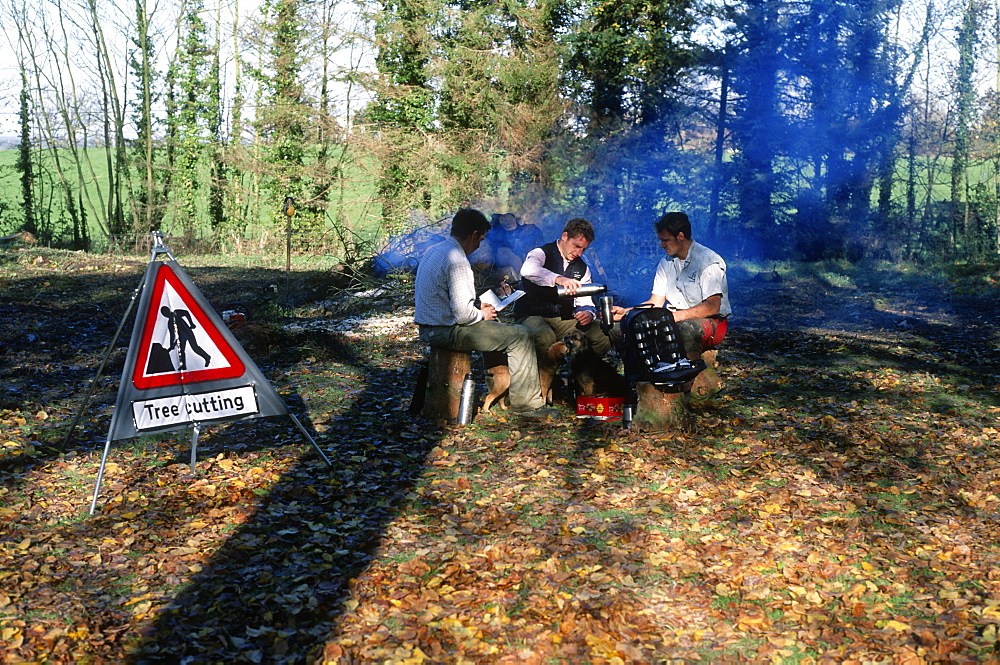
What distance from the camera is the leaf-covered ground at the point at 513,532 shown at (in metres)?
3.90

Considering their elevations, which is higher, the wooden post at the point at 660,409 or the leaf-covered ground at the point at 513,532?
the wooden post at the point at 660,409

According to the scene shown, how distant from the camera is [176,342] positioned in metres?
5.46

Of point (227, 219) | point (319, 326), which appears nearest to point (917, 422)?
point (319, 326)

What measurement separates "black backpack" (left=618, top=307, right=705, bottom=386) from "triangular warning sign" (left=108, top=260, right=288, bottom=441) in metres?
2.82

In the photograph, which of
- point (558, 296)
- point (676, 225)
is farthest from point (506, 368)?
point (676, 225)

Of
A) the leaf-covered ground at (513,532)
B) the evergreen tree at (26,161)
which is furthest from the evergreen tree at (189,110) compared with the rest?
the leaf-covered ground at (513,532)

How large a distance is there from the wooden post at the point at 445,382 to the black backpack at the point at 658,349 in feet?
4.61

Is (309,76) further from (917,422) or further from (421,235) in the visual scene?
(917,422)

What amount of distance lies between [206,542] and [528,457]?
2451mm

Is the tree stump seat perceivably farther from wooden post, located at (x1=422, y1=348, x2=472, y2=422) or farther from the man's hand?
wooden post, located at (x1=422, y1=348, x2=472, y2=422)

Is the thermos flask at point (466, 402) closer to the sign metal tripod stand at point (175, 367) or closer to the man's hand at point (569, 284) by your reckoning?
the man's hand at point (569, 284)

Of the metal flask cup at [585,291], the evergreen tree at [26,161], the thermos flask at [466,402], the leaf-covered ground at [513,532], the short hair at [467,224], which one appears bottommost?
the leaf-covered ground at [513,532]

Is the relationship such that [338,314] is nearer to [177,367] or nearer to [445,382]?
[445,382]

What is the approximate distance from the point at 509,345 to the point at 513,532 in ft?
7.59
